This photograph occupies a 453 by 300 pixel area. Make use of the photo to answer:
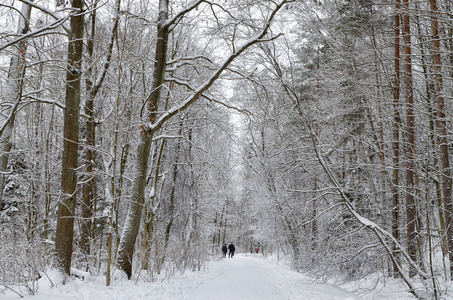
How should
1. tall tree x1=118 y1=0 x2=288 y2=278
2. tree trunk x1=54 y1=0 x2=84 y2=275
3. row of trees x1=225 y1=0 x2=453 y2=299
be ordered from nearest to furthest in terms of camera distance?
tree trunk x1=54 y1=0 x2=84 y2=275, row of trees x1=225 y1=0 x2=453 y2=299, tall tree x1=118 y1=0 x2=288 y2=278

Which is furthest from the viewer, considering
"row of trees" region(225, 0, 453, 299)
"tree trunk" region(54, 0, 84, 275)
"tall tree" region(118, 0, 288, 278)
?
"tall tree" region(118, 0, 288, 278)

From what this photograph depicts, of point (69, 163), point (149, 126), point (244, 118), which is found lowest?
point (69, 163)

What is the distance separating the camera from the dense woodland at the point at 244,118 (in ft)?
20.0

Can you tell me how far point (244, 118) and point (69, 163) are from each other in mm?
4648

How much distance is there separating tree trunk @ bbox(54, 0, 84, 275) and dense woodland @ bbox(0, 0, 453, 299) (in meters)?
0.02

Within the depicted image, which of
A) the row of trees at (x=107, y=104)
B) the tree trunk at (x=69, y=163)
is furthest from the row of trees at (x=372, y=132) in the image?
the tree trunk at (x=69, y=163)

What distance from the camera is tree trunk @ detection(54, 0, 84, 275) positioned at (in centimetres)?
584

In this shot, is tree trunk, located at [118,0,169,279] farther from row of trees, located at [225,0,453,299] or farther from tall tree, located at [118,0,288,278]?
row of trees, located at [225,0,453,299]

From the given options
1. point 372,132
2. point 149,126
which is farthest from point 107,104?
point 372,132

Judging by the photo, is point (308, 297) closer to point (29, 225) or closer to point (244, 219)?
point (29, 225)

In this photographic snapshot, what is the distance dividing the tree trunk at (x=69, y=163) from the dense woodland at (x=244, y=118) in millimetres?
23

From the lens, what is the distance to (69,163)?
20.2 ft

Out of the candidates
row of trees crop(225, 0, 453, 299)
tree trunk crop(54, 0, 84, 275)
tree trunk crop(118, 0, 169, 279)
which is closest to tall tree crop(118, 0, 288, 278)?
tree trunk crop(118, 0, 169, 279)

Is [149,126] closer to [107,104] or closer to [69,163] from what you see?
[69,163]
